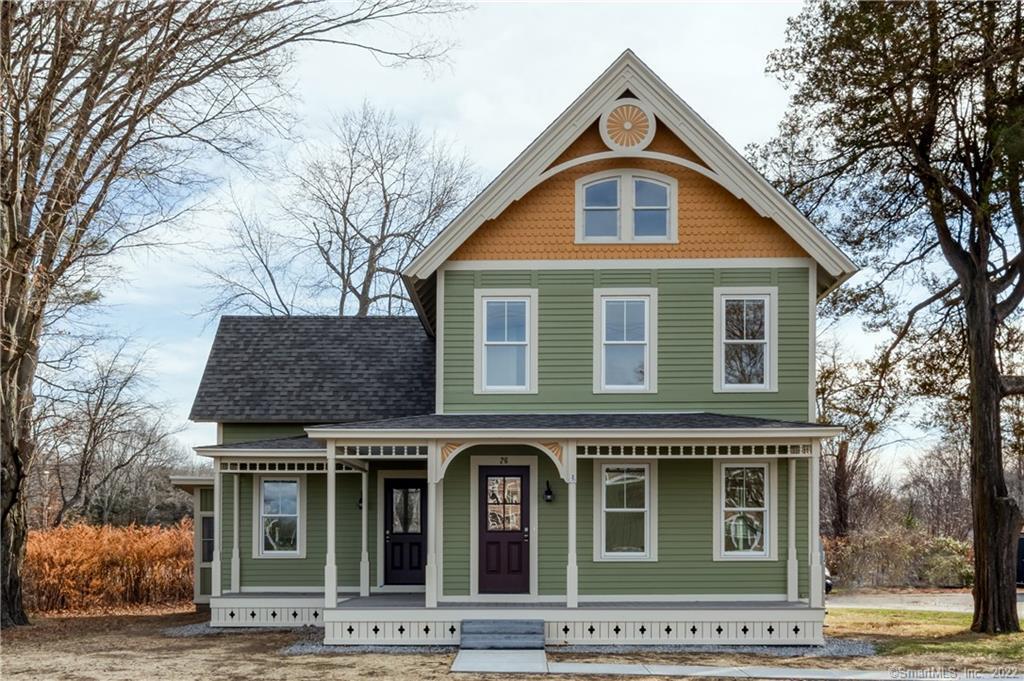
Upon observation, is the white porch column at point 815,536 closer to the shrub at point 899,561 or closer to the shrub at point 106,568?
the shrub at point 899,561

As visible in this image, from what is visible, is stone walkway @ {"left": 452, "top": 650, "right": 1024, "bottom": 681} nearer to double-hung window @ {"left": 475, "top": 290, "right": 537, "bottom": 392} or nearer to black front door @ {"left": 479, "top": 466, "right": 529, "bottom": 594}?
black front door @ {"left": 479, "top": 466, "right": 529, "bottom": 594}

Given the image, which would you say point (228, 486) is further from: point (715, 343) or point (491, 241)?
point (715, 343)

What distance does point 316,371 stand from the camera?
19828 millimetres

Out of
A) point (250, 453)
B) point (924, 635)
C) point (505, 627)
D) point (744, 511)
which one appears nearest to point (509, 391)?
point (505, 627)

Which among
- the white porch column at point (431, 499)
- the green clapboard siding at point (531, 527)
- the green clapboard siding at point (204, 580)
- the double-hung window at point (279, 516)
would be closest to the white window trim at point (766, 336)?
the green clapboard siding at point (531, 527)

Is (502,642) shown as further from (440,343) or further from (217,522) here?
(217,522)

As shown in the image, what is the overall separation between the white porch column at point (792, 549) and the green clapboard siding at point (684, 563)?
0.33ft

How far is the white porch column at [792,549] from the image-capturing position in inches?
628

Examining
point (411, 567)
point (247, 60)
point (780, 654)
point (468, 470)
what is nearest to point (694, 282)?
point (468, 470)

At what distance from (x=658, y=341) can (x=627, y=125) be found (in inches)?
137

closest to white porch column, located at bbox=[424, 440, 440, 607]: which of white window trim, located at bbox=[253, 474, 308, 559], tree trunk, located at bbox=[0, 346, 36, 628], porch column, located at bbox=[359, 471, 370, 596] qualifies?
porch column, located at bbox=[359, 471, 370, 596]

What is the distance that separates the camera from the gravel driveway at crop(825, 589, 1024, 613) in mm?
22125

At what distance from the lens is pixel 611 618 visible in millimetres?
15180

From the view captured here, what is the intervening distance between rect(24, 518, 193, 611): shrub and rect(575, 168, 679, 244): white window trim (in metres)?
13.5
